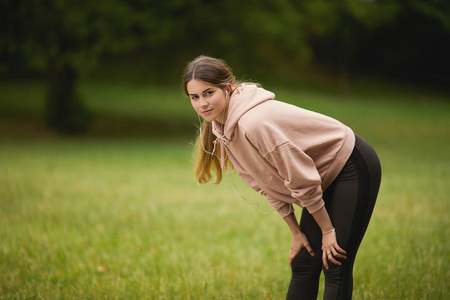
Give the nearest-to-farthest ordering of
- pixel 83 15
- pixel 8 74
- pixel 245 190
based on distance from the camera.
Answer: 1. pixel 245 190
2. pixel 83 15
3. pixel 8 74

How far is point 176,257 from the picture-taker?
4695 mm

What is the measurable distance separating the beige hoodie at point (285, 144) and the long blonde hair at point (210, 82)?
14cm

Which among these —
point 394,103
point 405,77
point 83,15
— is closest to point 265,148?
point 83,15

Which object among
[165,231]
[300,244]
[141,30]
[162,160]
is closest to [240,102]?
[300,244]

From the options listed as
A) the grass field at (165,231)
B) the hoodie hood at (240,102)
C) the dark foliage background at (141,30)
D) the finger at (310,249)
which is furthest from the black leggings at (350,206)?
the dark foliage background at (141,30)

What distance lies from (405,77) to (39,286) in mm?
37508

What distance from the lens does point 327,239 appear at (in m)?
2.58

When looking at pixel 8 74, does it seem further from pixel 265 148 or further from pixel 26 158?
pixel 265 148

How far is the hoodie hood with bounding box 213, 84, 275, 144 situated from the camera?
253cm

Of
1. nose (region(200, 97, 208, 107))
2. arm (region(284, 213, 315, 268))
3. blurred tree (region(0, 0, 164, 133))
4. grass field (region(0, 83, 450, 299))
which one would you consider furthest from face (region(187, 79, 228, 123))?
blurred tree (region(0, 0, 164, 133))

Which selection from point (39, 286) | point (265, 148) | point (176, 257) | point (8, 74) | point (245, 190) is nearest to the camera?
point (265, 148)

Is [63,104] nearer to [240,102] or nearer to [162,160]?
[162,160]

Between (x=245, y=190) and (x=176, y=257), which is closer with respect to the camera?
(x=176, y=257)

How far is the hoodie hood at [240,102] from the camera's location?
2.53 m
